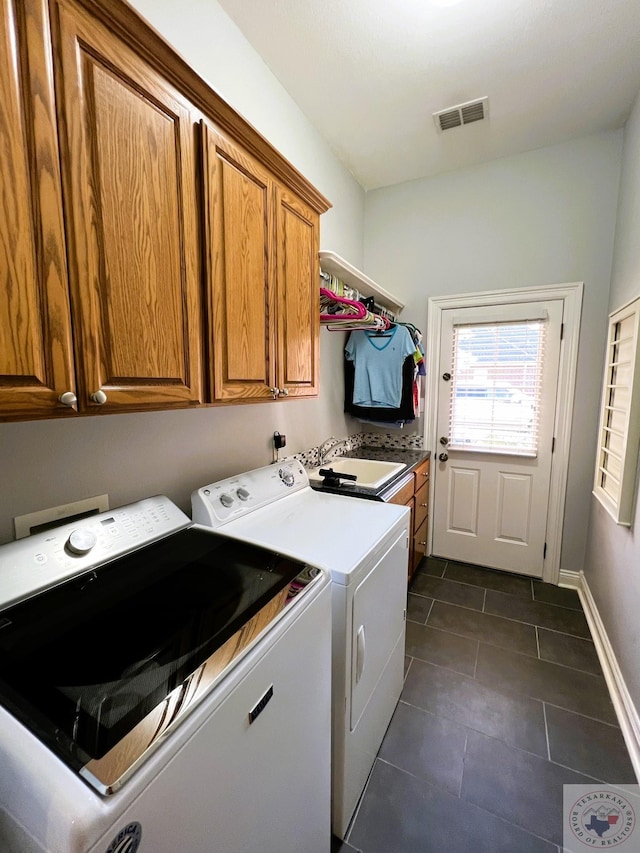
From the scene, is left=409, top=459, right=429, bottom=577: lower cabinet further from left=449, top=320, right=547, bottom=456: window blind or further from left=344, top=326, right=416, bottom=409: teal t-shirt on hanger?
left=344, top=326, right=416, bottom=409: teal t-shirt on hanger

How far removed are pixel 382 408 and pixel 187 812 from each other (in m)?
2.44

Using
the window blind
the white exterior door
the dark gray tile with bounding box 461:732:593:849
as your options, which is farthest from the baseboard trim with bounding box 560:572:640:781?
the window blind

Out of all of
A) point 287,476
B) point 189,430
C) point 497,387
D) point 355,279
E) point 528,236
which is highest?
point 528,236

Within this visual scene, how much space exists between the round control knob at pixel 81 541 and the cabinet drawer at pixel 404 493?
4.51 feet

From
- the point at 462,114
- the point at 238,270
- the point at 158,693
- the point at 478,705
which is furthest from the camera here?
the point at 462,114

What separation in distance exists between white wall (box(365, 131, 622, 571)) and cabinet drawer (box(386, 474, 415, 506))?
122 cm

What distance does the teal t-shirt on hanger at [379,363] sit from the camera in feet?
8.76

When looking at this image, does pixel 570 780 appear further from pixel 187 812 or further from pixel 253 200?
pixel 253 200

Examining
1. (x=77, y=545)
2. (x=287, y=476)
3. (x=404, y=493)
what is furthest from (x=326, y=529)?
(x=404, y=493)

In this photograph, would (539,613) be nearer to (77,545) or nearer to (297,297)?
(297,297)

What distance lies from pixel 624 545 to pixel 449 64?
8.39 feet

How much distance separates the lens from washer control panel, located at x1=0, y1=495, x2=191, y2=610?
0.88 metres

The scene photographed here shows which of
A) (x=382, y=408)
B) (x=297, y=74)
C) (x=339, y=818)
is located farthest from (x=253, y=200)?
(x=339, y=818)

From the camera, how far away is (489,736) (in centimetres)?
159
